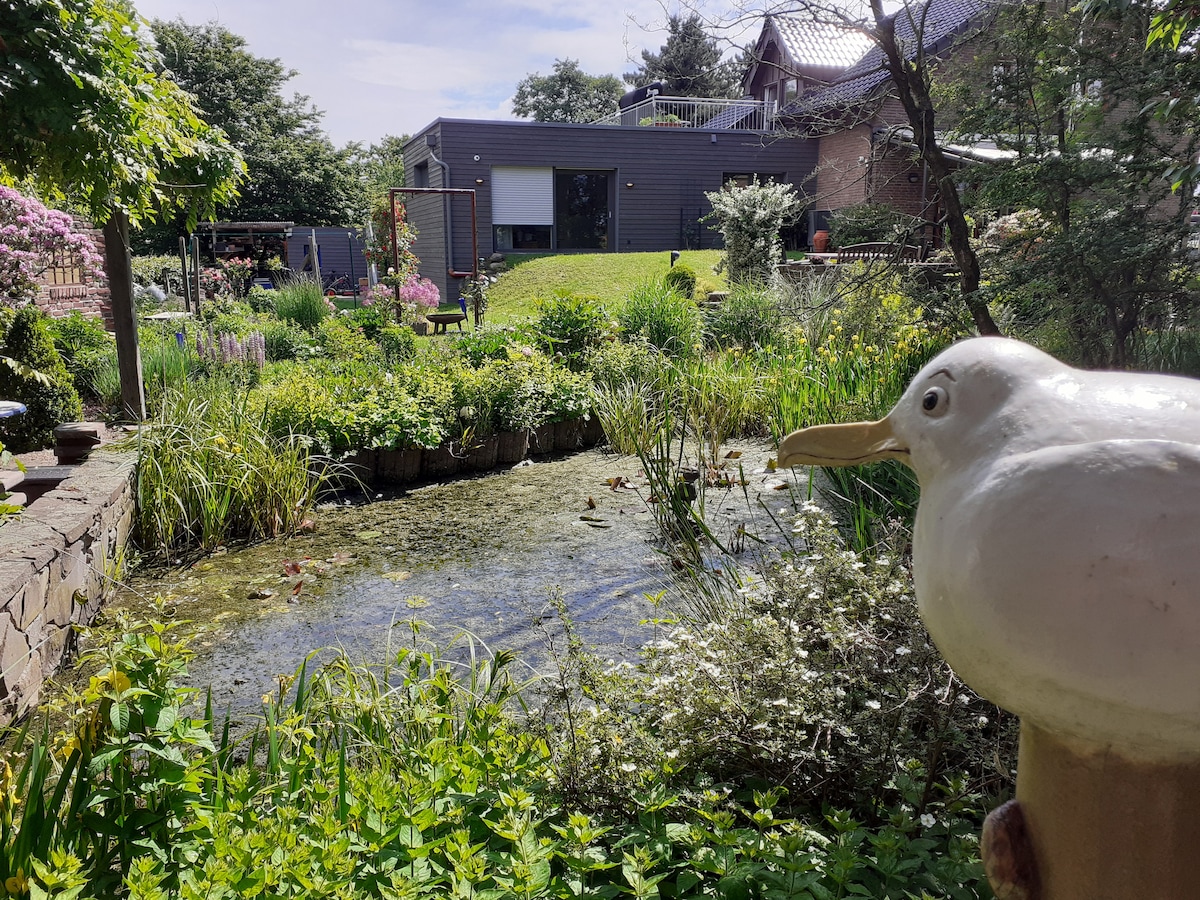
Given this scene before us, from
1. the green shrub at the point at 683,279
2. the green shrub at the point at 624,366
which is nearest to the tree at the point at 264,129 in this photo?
the green shrub at the point at 683,279

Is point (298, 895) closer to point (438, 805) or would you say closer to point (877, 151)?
point (438, 805)

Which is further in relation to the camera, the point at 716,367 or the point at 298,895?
the point at 716,367

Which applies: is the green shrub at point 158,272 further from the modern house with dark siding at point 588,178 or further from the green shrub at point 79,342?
the green shrub at point 79,342

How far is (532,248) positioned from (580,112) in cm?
4020

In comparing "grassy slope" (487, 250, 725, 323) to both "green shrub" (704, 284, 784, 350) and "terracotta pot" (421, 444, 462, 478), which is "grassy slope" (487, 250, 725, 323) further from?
"terracotta pot" (421, 444, 462, 478)

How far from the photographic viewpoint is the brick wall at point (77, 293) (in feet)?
28.6

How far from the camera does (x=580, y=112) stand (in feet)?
192

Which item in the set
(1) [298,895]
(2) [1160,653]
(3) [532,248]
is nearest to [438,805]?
(1) [298,895]

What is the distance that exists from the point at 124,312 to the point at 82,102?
2.99 m

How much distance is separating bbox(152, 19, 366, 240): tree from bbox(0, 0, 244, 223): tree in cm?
2897

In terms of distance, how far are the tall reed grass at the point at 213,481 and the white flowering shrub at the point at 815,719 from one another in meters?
3.16

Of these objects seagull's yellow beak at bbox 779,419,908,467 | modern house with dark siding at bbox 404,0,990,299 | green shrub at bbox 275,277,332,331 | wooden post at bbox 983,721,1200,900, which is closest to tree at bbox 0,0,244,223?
seagull's yellow beak at bbox 779,419,908,467

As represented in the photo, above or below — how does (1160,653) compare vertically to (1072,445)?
below

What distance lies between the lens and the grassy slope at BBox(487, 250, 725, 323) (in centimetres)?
1678
